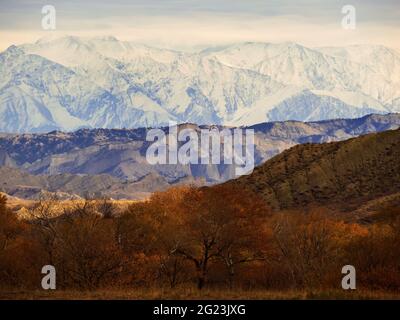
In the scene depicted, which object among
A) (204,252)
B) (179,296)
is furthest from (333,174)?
(179,296)

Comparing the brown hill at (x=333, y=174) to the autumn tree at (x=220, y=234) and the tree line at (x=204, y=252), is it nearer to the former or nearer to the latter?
the tree line at (x=204, y=252)

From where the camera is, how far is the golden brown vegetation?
57125 mm

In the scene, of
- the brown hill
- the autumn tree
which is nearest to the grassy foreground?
the autumn tree

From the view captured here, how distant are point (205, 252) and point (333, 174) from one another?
95390 millimetres

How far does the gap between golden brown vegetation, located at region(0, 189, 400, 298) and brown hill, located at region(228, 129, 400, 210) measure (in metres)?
66.7

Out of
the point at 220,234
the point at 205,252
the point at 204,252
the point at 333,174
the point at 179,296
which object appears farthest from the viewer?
the point at 333,174

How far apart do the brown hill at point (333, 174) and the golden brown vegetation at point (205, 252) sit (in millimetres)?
66665

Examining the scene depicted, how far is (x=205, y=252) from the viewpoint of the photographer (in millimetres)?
62500

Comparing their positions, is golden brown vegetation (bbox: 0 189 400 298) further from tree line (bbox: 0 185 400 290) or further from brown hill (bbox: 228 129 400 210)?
brown hill (bbox: 228 129 400 210)

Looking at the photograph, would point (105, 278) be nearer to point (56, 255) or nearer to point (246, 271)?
point (56, 255)

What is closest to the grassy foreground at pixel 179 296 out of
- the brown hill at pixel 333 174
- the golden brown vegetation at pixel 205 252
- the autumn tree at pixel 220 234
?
the golden brown vegetation at pixel 205 252

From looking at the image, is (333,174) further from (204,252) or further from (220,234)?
(204,252)

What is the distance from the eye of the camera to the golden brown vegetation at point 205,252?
2249 inches
